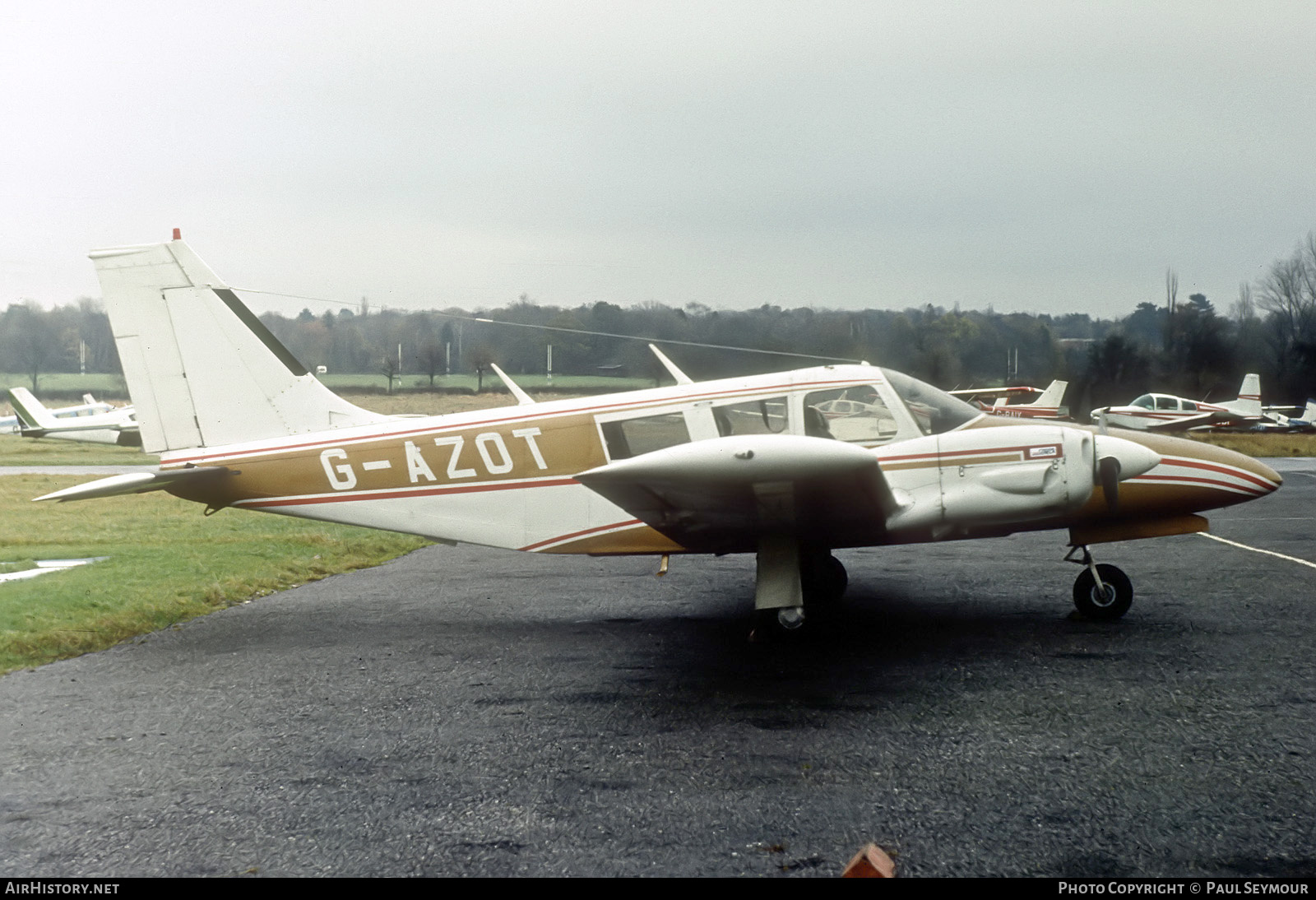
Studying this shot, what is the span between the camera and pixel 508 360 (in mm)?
12156

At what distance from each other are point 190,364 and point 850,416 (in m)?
5.84

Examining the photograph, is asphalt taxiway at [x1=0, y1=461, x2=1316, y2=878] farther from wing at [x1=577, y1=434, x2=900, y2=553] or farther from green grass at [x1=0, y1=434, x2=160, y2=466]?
green grass at [x1=0, y1=434, x2=160, y2=466]

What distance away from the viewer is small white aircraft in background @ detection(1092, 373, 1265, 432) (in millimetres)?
29094

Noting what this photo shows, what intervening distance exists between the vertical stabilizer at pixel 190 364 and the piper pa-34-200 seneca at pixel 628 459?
0.02 m

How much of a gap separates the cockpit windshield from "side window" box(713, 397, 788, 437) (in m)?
0.96

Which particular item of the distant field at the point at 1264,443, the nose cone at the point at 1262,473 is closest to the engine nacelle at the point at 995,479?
the nose cone at the point at 1262,473

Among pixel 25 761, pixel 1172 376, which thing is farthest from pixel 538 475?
pixel 1172 376

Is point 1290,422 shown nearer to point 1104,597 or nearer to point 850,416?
point 1104,597

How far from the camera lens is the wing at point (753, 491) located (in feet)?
18.7

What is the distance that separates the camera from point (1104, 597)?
794cm

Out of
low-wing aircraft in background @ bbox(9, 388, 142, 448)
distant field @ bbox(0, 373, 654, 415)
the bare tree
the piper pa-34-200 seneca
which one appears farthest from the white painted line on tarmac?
low-wing aircraft in background @ bbox(9, 388, 142, 448)

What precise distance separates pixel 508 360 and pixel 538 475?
4402 mm

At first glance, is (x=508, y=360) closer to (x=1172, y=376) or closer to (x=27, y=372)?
(x=27, y=372)

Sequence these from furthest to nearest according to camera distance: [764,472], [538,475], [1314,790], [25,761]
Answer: [538,475] → [764,472] → [25,761] → [1314,790]
